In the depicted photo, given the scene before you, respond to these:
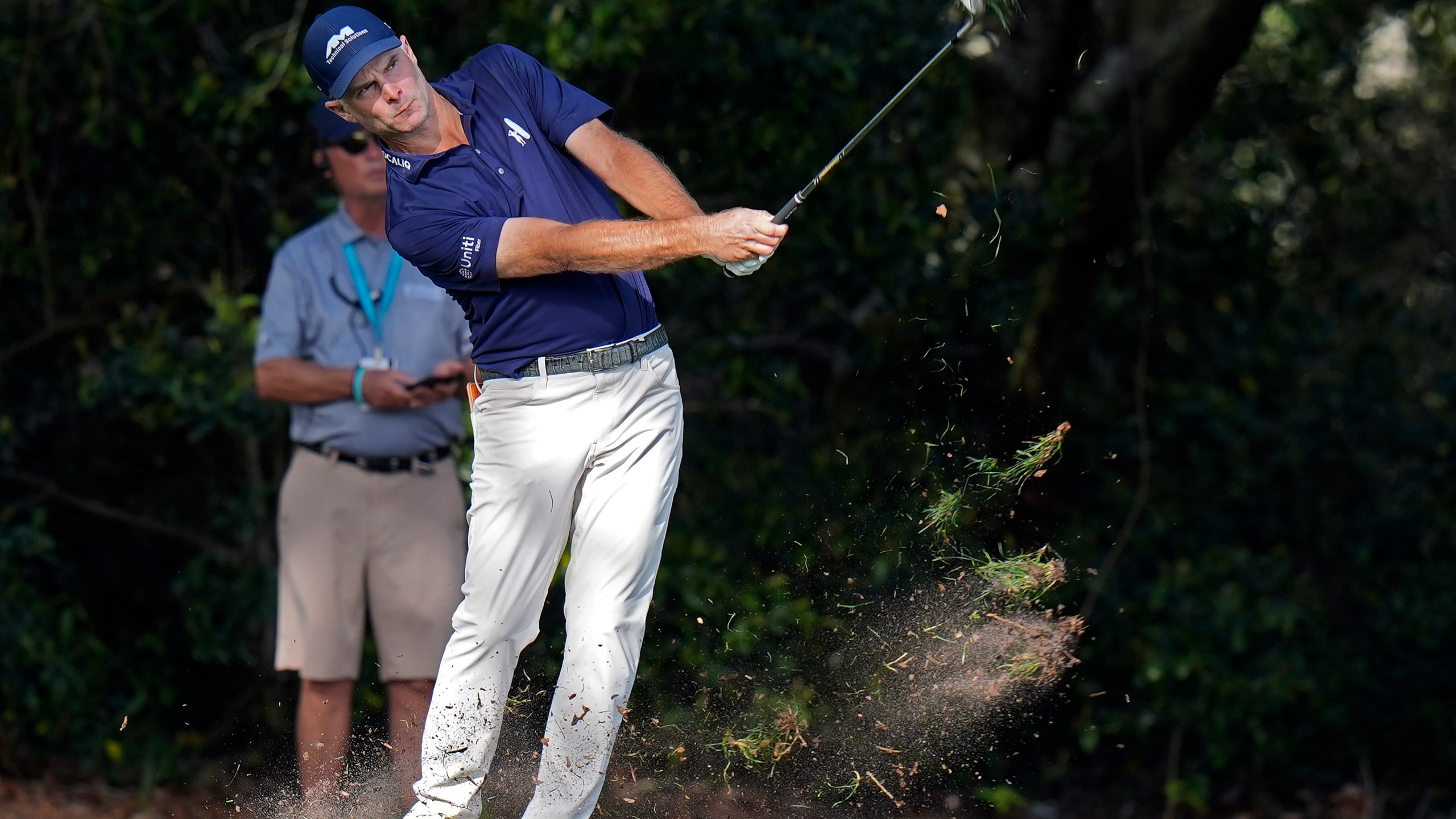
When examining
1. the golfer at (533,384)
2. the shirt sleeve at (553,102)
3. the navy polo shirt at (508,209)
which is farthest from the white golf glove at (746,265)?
the shirt sleeve at (553,102)

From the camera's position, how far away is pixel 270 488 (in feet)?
20.7

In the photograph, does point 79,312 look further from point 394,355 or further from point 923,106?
point 923,106

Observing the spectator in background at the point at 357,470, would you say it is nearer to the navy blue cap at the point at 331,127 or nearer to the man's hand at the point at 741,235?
the navy blue cap at the point at 331,127

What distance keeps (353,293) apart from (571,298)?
1.39m

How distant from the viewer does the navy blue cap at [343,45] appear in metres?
3.50

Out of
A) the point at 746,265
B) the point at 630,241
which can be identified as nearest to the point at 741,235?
the point at 746,265

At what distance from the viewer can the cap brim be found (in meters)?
3.49

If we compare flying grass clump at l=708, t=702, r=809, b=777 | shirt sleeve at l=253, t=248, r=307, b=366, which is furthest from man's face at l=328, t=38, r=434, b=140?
flying grass clump at l=708, t=702, r=809, b=777

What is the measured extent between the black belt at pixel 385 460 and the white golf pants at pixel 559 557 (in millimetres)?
1009

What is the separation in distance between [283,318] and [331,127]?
603 mm

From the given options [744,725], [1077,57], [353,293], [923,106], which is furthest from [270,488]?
[1077,57]

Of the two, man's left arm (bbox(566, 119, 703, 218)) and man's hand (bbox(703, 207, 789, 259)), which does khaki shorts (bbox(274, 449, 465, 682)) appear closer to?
man's left arm (bbox(566, 119, 703, 218))

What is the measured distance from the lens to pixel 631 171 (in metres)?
3.68

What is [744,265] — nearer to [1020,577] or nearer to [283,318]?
[1020,577]
